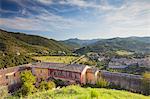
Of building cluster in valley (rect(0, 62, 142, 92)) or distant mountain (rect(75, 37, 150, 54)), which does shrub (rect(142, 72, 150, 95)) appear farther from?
distant mountain (rect(75, 37, 150, 54))

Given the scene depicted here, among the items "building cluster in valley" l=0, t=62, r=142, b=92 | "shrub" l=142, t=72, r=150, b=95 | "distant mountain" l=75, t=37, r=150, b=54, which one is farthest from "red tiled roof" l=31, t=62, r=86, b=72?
"distant mountain" l=75, t=37, r=150, b=54

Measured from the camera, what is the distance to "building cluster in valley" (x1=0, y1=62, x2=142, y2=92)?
46.2 feet

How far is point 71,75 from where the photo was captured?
16594 mm

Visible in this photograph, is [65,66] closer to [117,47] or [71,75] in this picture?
[71,75]

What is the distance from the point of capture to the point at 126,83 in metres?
14.0

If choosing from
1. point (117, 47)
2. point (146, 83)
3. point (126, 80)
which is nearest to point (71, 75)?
point (126, 80)

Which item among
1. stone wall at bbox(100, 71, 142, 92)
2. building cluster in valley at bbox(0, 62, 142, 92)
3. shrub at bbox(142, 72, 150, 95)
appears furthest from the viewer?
building cluster in valley at bbox(0, 62, 142, 92)

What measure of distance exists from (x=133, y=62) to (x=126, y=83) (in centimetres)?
1030

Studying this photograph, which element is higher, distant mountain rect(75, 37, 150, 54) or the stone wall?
distant mountain rect(75, 37, 150, 54)

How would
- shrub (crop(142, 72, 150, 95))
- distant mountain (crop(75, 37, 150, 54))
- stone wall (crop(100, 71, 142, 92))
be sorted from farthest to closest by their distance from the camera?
1. distant mountain (crop(75, 37, 150, 54))
2. stone wall (crop(100, 71, 142, 92))
3. shrub (crop(142, 72, 150, 95))

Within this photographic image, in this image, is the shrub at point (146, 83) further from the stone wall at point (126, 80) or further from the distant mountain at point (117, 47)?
the distant mountain at point (117, 47)

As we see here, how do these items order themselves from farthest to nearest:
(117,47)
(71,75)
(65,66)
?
1. (117,47)
2. (65,66)
3. (71,75)

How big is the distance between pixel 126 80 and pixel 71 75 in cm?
419

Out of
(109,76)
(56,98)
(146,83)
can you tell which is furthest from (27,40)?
(56,98)
